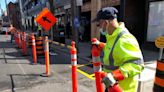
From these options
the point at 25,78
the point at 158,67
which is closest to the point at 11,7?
the point at 25,78

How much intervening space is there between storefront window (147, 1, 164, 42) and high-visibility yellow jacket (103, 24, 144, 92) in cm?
991

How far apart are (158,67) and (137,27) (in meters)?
10.1

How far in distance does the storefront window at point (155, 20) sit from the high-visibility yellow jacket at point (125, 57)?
32.5 ft

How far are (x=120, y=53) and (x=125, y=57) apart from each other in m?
0.08

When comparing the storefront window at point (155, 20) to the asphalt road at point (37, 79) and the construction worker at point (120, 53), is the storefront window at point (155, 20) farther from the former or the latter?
the construction worker at point (120, 53)

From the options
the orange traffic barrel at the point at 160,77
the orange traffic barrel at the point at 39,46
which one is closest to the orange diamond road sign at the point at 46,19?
the orange traffic barrel at the point at 39,46

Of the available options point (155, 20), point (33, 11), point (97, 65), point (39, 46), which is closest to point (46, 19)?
point (39, 46)

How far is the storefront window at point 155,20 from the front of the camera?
1206 cm

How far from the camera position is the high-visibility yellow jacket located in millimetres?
2582

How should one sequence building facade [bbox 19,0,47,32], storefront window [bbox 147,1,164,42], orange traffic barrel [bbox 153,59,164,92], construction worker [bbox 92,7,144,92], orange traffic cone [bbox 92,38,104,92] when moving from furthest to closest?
building facade [bbox 19,0,47,32], storefront window [bbox 147,1,164,42], orange traffic barrel [bbox 153,59,164,92], orange traffic cone [bbox 92,38,104,92], construction worker [bbox 92,7,144,92]

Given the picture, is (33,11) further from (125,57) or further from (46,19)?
(125,57)

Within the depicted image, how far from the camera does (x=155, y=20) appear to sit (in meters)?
12.4

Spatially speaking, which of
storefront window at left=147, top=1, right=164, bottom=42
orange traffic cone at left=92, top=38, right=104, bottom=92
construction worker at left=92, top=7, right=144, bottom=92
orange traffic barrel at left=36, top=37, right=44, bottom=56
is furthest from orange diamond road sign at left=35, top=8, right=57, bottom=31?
construction worker at left=92, top=7, right=144, bottom=92

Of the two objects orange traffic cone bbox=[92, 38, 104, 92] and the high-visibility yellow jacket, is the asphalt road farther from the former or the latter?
the high-visibility yellow jacket
